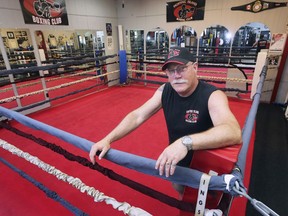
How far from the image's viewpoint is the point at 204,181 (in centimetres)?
62

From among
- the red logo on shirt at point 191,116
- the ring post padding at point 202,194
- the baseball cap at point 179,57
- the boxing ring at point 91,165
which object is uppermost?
the baseball cap at point 179,57

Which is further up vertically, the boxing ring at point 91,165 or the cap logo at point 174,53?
the cap logo at point 174,53

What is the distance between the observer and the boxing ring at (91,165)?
2.61ft

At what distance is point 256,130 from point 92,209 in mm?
2931

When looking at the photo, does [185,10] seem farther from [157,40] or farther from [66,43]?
[66,43]

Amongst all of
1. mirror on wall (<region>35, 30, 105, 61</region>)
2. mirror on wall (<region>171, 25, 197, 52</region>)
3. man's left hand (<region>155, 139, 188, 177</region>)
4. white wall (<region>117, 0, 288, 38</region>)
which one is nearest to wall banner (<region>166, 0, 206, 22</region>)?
white wall (<region>117, 0, 288, 38</region>)

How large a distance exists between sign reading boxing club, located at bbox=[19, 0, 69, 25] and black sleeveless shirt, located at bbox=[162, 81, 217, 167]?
4333 mm

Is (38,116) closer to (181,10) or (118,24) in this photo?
(118,24)

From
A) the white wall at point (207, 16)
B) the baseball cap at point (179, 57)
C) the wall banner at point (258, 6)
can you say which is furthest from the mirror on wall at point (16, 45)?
the wall banner at point (258, 6)

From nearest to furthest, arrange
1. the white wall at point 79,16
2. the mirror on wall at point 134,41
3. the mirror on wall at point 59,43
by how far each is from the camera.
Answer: the white wall at point 79,16, the mirror on wall at point 134,41, the mirror on wall at point 59,43

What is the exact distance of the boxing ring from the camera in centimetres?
79

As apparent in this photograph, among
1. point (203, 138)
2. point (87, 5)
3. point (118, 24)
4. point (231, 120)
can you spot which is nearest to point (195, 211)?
point (203, 138)

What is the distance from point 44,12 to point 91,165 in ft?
15.2

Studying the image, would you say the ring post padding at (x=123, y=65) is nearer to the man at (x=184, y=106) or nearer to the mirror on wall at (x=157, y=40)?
the mirror on wall at (x=157, y=40)
